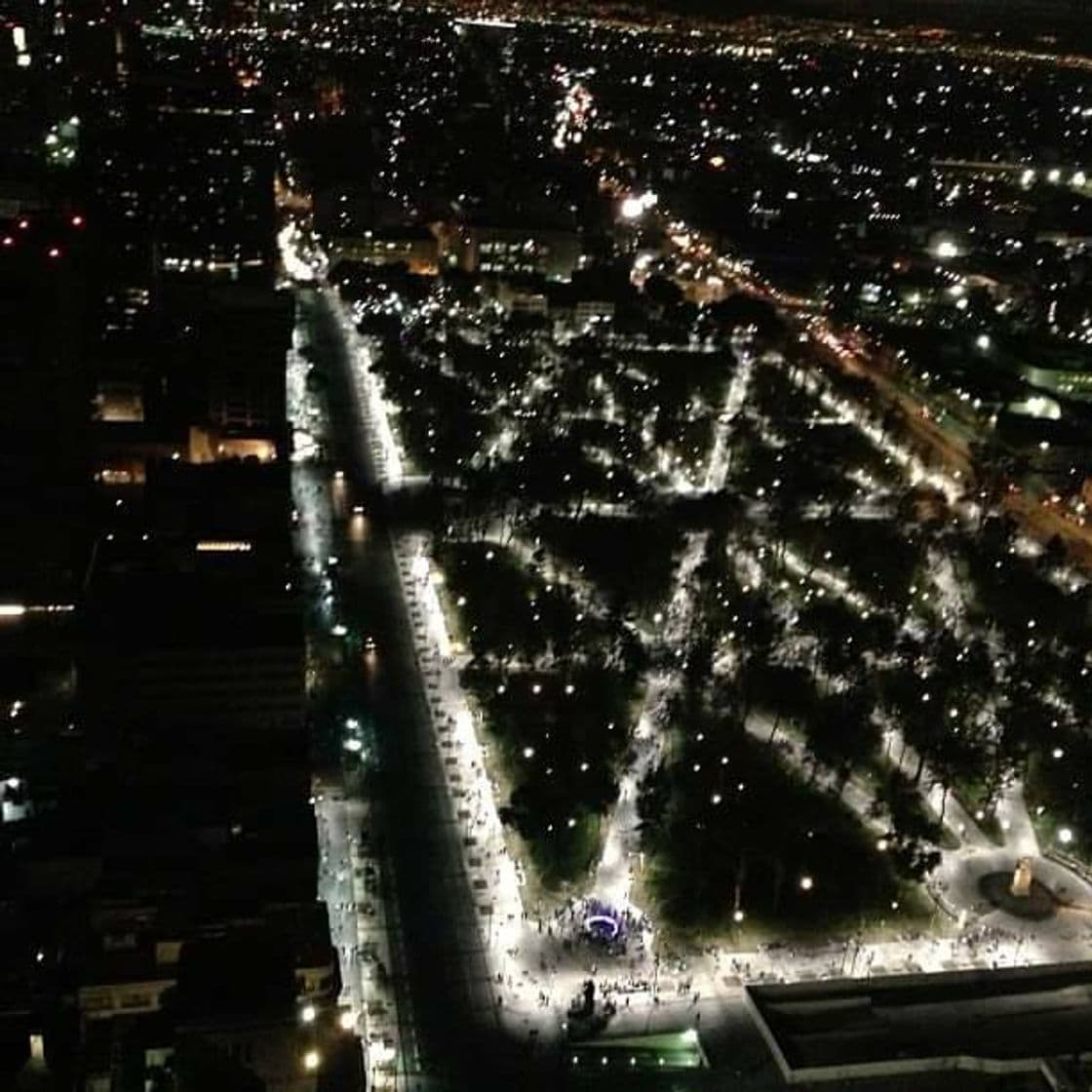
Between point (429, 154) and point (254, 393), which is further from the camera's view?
point (429, 154)

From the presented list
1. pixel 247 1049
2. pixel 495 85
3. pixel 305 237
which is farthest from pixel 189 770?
pixel 495 85

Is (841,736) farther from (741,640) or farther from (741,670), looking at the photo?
(741,640)

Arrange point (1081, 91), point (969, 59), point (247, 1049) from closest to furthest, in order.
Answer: point (247, 1049) → point (1081, 91) → point (969, 59)

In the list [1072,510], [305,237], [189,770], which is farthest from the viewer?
[305,237]

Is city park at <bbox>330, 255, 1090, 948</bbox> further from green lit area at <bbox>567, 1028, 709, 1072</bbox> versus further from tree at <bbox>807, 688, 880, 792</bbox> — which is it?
green lit area at <bbox>567, 1028, 709, 1072</bbox>

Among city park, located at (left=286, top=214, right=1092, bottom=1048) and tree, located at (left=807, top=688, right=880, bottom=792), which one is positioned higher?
tree, located at (left=807, top=688, right=880, bottom=792)

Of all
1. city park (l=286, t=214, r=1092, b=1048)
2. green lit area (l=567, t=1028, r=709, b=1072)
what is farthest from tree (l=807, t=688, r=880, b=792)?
green lit area (l=567, t=1028, r=709, b=1072)

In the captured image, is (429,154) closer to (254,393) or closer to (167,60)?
(167,60)

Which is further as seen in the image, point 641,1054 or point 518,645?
Answer: point 518,645

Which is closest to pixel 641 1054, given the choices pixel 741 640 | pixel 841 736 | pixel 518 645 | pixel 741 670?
pixel 841 736
